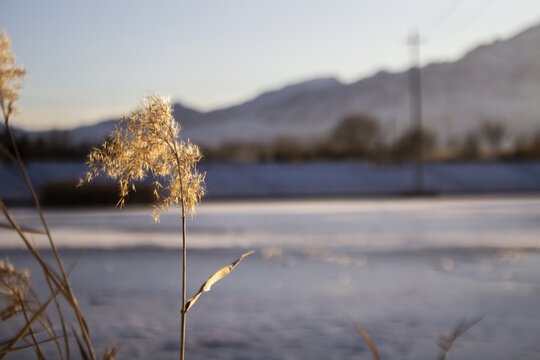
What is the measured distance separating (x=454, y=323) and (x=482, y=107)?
596ft

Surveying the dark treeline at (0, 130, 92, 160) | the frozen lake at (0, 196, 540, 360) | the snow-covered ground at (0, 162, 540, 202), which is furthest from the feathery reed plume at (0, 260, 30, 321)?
the dark treeline at (0, 130, 92, 160)

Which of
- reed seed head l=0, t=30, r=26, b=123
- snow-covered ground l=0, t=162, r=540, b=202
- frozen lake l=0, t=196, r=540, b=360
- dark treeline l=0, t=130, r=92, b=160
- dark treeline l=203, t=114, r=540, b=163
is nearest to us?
reed seed head l=0, t=30, r=26, b=123

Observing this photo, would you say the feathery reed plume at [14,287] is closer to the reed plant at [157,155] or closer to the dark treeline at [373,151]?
the reed plant at [157,155]

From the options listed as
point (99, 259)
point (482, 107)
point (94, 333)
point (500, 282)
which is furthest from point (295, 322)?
point (482, 107)

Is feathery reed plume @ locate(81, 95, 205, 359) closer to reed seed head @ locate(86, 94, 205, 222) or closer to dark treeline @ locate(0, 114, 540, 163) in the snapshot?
reed seed head @ locate(86, 94, 205, 222)

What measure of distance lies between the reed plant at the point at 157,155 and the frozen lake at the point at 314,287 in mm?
1070

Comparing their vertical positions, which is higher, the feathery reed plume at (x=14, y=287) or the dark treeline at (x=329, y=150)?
the dark treeline at (x=329, y=150)

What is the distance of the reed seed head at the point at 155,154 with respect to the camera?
152 centimetres

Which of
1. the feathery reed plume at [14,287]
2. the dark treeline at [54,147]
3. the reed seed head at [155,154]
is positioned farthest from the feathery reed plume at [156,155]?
the dark treeline at [54,147]

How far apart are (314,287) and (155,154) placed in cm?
613

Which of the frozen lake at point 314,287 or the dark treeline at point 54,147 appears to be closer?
the frozen lake at point 314,287

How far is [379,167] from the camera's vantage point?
4381 centimetres

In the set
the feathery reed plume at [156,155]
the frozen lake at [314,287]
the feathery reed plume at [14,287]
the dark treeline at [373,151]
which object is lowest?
the frozen lake at [314,287]

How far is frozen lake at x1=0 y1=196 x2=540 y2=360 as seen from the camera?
5078mm
